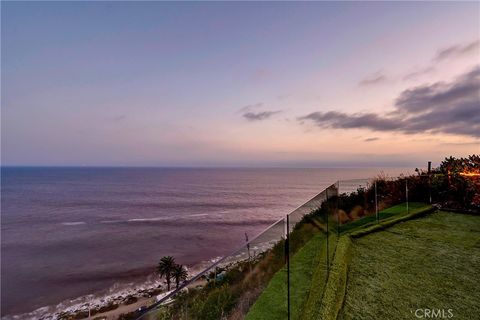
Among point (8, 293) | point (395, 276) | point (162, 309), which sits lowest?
point (8, 293)

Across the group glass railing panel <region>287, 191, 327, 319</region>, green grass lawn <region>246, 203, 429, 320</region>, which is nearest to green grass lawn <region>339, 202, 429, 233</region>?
glass railing panel <region>287, 191, 327, 319</region>

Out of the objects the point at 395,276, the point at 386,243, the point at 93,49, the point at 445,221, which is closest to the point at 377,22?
the point at 445,221

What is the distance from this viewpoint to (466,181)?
10648 mm

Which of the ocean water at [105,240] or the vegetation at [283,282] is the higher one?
the vegetation at [283,282]

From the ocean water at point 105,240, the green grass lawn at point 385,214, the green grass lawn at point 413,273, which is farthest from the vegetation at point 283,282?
the ocean water at point 105,240

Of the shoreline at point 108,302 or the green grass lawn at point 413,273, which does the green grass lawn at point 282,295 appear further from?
the shoreline at point 108,302

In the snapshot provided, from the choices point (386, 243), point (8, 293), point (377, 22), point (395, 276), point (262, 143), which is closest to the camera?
point (395, 276)

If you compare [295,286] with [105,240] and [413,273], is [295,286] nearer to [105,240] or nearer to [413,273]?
[413,273]

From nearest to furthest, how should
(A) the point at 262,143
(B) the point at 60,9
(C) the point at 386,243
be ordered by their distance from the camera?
(C) the point at 386,243 < (B) the point at 60,9 < (A) the point at 262,143

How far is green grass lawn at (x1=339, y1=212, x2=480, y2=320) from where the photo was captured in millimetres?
3934

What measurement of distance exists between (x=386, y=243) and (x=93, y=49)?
3009 cm

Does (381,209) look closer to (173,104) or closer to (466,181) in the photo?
(466,181)

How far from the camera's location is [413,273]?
5.05m

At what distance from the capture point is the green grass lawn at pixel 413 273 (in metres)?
3.93
